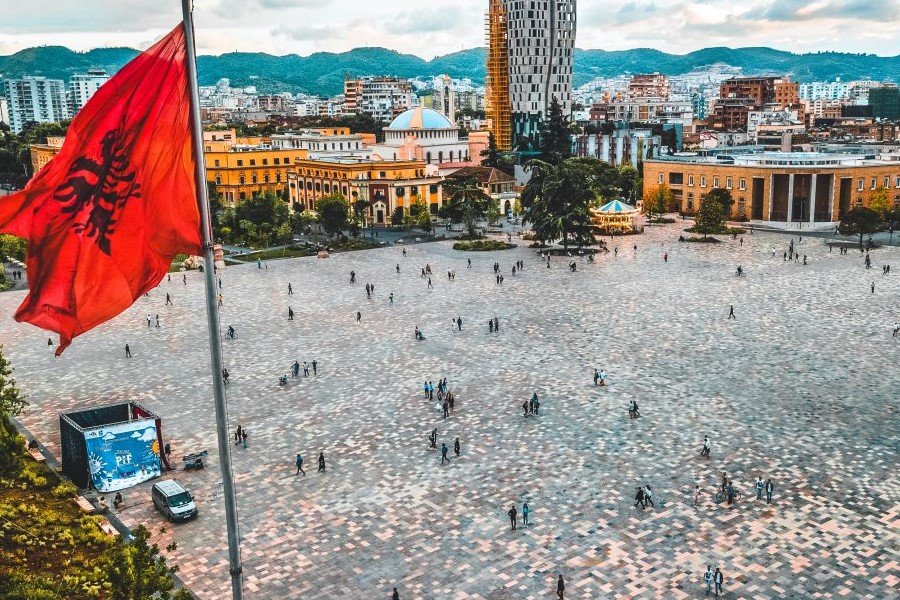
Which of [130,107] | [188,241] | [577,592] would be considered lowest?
[577,592]

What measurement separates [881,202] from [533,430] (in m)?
64.7

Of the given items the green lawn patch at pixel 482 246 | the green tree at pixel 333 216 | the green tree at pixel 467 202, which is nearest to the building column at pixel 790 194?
the green lawn patch at pixel 482 246

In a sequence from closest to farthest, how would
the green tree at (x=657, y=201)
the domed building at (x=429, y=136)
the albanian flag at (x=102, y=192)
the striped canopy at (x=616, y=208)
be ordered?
the albanian flag at (x=102, y=192) < the striped canopy at (x=616, y=208) < the green tree at (x=657, y=201) < the domed building at (x=429, y=136)

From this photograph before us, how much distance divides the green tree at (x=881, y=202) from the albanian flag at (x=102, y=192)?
80.9 metres

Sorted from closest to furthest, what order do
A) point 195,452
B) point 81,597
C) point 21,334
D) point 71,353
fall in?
1. point 81,597
2. point 195,452
3. point 71,353
4. point 21,334

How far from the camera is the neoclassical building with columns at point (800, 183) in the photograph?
83625mm

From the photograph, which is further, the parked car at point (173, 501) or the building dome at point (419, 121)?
the building dome at point (419, 121)

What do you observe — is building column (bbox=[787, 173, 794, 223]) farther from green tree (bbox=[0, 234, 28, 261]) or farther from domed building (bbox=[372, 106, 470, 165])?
green tree (bbox=[0, 234, 28, 261])

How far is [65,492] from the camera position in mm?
25750

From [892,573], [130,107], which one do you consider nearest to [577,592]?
[892,573]

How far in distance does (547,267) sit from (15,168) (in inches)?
3862

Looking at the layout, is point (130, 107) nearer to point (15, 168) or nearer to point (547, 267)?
point (547, 267)

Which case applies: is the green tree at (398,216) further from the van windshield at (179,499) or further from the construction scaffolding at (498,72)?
the van windshield at (179,499)

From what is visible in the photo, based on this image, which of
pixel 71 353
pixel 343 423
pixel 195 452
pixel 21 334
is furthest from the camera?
pixel 21 334
